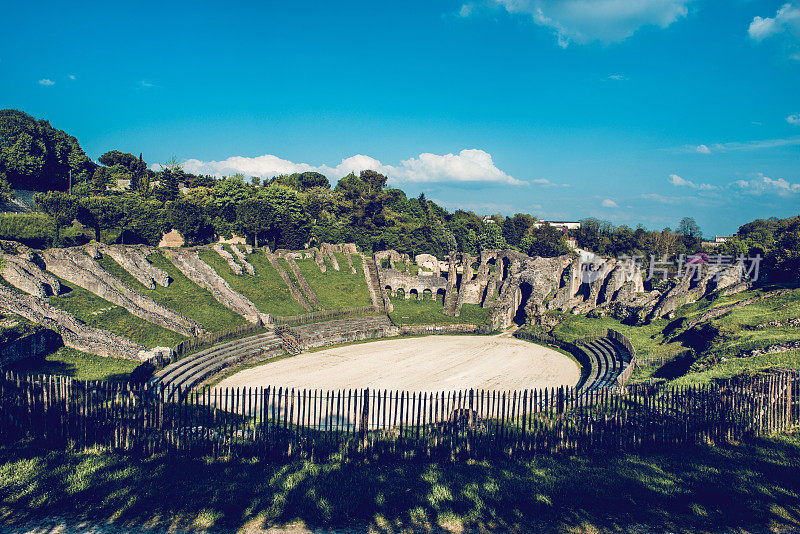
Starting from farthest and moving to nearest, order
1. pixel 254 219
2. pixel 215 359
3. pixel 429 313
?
1. pixel 254 219
2. pixel 429 313
3. pixel 215 359

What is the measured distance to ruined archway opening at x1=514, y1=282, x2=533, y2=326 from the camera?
145 ft

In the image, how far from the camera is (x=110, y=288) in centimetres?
2809

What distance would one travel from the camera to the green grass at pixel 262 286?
119 ft

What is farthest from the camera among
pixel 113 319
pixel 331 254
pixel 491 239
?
pixel 491 239

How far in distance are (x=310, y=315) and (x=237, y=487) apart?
25.6 m

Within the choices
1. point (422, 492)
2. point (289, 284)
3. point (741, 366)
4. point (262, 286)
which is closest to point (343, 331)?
point (289, 284)

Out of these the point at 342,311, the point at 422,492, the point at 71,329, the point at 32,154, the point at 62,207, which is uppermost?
the point at 32,154

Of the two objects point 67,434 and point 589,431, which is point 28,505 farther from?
point 589,431

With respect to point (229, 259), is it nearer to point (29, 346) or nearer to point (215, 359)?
point (215, 359)

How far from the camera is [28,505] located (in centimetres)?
930

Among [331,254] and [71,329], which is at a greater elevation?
[331,254]

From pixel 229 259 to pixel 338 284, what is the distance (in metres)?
10.9

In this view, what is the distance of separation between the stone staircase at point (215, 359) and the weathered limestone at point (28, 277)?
10.6 metres

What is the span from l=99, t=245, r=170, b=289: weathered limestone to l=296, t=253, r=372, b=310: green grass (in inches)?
527
